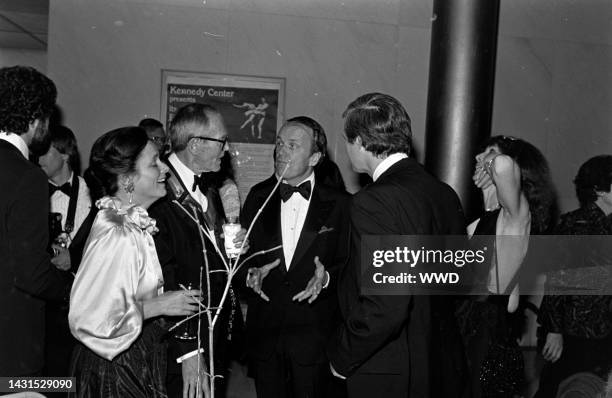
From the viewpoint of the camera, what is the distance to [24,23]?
689cm

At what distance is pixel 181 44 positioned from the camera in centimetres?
510

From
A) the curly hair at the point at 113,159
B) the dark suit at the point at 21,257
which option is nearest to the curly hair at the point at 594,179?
the curly hair at the point at 113,159

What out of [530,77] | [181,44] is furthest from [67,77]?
[530,77]

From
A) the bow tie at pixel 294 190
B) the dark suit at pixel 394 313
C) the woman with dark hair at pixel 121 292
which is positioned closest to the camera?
the woman with dark hair at pixel 121 292

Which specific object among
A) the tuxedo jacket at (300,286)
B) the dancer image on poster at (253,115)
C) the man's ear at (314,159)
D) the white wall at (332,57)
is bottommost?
the tuxedo jacket at (300,286)

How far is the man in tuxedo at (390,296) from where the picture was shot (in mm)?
2109

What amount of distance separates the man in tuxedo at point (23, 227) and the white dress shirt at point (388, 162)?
1146 mm

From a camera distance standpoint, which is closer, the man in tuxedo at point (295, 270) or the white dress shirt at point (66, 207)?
the man in tuxedo at point (295, 270)

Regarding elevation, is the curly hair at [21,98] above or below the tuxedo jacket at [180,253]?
above

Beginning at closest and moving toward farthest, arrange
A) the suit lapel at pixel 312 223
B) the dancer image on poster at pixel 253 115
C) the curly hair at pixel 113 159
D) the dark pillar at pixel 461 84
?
the curly hair at pixel 113 159 → the suit lapel at pixel 312 223 → the dark pillar at pixel 461 84 → the dancer image on poster at pixel 253 115

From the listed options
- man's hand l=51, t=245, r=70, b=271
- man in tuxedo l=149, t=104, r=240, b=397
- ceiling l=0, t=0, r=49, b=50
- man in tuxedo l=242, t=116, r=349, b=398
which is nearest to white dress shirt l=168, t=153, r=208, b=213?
man in tuxedo l=149, t=104, r=240, b=397

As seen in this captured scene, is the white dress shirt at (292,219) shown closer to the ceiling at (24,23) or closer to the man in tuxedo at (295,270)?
the man in tuxedo at (295,270)

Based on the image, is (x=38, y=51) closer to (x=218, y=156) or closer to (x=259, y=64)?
(x=259, y=64)

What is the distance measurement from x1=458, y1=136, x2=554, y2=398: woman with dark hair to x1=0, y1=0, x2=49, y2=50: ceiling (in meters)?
4.83
